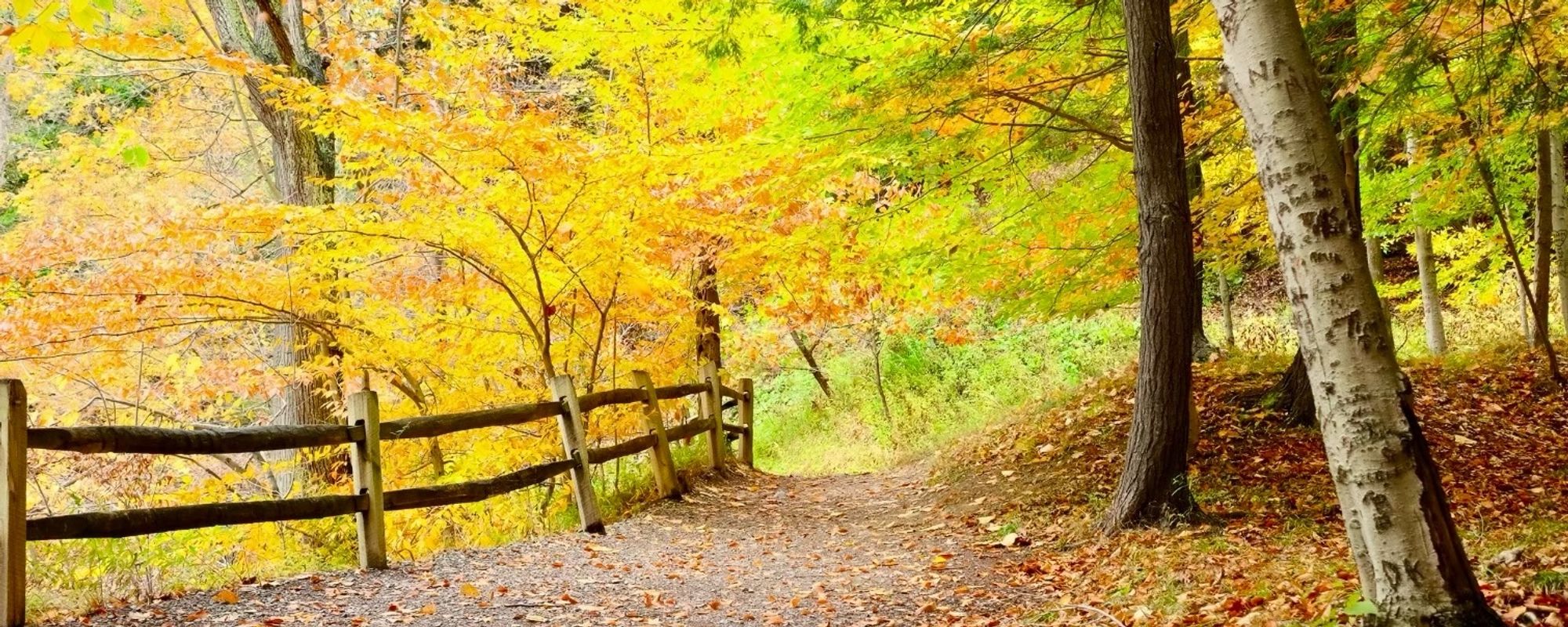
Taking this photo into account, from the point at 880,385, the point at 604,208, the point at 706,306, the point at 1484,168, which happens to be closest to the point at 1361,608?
the point at 604,208

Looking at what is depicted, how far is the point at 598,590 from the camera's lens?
5.79m

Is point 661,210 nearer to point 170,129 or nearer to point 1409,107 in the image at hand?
point 1409,107

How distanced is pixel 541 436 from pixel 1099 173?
6.06 meters

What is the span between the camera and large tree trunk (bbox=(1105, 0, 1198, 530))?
629cm

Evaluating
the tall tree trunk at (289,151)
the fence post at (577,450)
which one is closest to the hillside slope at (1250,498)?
the fence post at (577,450)

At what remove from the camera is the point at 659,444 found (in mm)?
9352

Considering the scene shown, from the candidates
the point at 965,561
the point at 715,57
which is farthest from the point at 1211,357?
the point at 715,57

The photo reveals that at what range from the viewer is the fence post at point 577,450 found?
778 cm

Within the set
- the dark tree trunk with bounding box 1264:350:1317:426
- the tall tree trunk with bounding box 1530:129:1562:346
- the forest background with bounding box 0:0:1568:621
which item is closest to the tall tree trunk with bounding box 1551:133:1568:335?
the forest background with bounding box 0:0:1568:621

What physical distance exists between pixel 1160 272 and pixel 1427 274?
7715 mm

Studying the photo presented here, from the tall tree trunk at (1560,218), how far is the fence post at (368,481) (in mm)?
11674

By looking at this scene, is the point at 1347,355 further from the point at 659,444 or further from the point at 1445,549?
the point at 659,444

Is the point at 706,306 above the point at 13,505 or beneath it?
above

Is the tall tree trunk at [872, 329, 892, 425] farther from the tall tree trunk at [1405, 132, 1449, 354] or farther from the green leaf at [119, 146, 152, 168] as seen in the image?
the green leaf at [119, 146, 152, 168]
